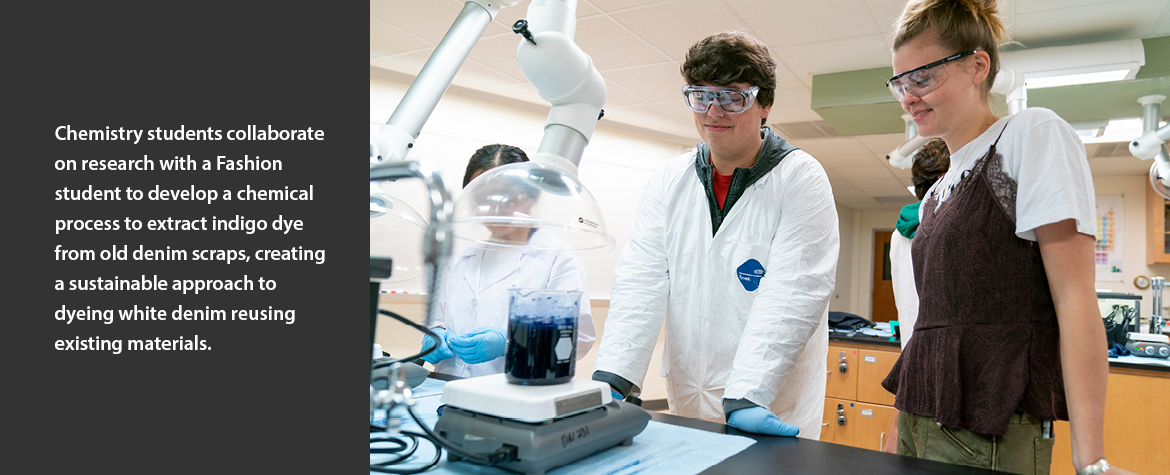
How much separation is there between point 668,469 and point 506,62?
12.3 ft

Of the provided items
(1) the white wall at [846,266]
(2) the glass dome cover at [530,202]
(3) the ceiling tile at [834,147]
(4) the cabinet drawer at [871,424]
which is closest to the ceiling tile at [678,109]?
(3) the ceiling tile at [834,147]

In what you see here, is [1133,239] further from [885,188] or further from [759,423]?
[759,423]

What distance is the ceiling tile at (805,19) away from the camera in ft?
10.5

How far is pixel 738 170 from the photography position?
1506mm

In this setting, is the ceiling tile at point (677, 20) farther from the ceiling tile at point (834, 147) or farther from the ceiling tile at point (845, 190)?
the ceiling tile at point (845, 190)

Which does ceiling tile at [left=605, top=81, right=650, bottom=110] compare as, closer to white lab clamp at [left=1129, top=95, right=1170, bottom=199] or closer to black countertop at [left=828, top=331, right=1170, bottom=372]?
black countertop at [left=828, top=331, right=1170, bottom=372]

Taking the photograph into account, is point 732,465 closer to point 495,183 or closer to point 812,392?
point 495,183

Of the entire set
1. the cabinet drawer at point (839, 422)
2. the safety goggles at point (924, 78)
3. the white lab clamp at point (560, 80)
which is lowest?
the cabinet drawer at point (839, 422)

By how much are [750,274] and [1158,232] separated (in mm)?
7681

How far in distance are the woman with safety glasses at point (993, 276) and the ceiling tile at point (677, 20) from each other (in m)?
2.23

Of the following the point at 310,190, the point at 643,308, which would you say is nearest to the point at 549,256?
the point at 643,308

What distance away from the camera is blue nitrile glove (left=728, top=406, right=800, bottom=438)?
1.08m

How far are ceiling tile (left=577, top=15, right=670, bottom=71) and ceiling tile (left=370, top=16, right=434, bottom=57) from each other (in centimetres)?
101

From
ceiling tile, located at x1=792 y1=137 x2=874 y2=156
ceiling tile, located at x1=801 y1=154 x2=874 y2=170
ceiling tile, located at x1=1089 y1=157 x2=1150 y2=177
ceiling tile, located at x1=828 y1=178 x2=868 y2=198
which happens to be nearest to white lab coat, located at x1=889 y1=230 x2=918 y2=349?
ceiling tile, located at x1=792 y1=137 x2=874 y2=156
